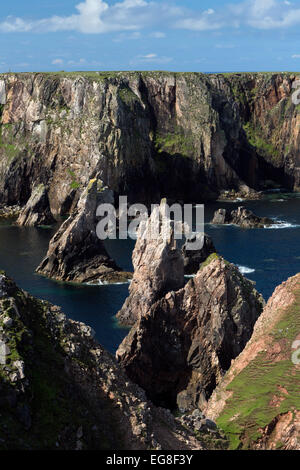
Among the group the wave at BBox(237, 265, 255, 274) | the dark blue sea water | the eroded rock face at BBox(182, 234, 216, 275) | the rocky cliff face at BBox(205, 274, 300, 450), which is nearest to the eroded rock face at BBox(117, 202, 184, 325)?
the dark blue sea water

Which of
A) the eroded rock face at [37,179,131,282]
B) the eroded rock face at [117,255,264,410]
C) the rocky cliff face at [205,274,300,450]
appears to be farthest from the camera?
the eroded rock face at [37,179,131,282]

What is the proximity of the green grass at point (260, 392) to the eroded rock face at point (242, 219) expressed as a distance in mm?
115893

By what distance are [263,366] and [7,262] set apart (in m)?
94.9

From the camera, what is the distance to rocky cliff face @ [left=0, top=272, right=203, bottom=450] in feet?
103

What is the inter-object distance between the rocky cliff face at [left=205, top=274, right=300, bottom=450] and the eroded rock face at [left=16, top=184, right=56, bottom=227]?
126431mm

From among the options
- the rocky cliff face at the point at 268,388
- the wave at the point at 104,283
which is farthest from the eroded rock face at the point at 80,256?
the rocky cliff face at the point at 268,388

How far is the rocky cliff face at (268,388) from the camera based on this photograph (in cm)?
4456

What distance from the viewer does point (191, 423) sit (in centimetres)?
4134

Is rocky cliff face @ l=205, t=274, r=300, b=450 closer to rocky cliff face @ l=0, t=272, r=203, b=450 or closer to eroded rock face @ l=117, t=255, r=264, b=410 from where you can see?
rocky cliff face @ l=0, t=272, r=203, b=450

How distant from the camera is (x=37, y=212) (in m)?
183

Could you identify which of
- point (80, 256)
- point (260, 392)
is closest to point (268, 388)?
point (260, 392)

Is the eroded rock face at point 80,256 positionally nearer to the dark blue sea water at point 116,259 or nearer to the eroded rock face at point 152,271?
the dark blue sea water at point 116,259

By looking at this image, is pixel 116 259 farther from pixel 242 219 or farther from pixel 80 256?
pixel 242 219
